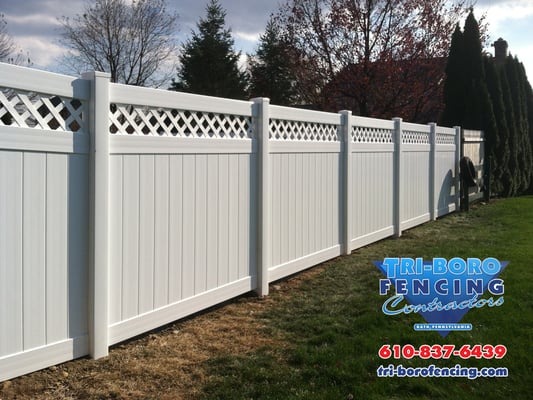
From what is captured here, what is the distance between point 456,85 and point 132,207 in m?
12.3

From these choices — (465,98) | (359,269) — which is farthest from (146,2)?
(359,269)

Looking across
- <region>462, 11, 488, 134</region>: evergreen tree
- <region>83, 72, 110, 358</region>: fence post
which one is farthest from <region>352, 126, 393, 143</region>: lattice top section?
<region>462, 11, 488, 134</region>: evergreen tree

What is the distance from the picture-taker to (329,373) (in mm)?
2953

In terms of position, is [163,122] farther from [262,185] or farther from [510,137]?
[510,137]

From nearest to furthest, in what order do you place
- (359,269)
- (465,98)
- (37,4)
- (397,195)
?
(359,269)
(397,195)
(465,98)
(37,4)

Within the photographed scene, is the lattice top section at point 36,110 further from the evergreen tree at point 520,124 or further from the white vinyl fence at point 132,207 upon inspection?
the evergreen tree at point 520,124

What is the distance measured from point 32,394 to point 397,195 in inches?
236

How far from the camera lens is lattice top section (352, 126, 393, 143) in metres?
6.52

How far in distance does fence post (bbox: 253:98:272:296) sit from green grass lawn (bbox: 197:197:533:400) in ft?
1.14

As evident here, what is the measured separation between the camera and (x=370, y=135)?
22.6 ft

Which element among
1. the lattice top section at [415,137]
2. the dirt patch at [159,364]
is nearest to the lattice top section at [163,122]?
the dirt patch at [159,364]

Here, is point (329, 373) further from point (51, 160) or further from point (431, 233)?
point (431, 233)

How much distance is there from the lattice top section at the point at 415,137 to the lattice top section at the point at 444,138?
54 centimetres

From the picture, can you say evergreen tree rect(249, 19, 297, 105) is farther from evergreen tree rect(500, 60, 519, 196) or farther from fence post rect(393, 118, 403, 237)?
fence post rect(393, 118, 403, 237)
